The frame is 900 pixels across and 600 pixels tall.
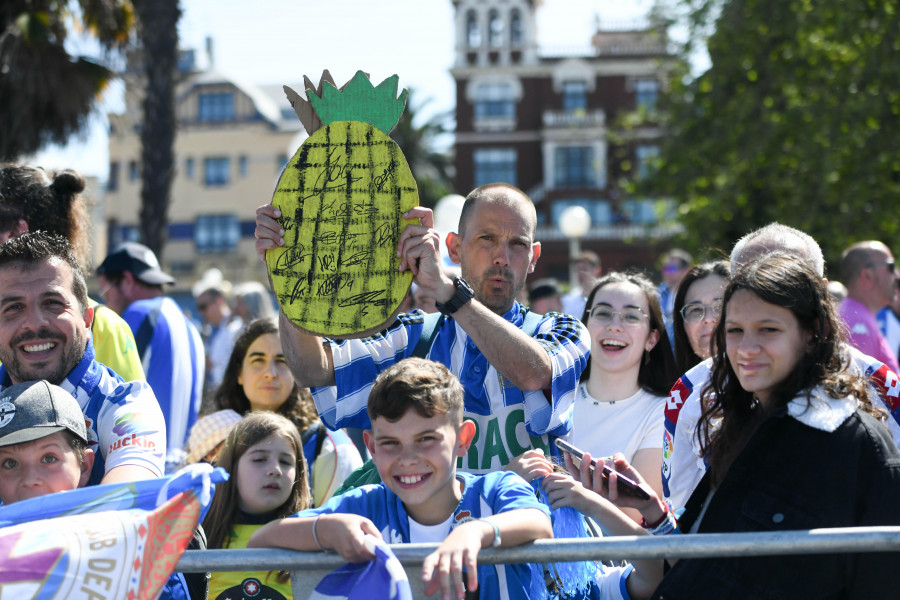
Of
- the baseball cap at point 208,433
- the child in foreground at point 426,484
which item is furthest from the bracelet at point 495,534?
the baseball cap at point 208,433

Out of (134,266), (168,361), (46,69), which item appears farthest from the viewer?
(46,69)

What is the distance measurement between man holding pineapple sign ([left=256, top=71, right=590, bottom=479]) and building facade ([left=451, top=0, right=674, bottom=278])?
117 feet

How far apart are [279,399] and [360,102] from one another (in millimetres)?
2166

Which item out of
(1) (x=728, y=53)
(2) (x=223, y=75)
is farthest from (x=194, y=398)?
(2) (x=223, y=75)

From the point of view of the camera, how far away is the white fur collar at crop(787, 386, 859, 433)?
7.73 feet

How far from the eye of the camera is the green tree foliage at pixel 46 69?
38.7ft

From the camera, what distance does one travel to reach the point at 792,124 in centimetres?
1550

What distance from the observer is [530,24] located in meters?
39.8

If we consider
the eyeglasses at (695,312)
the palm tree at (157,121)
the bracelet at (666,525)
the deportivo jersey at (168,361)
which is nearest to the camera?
the bracelet at (666,525)

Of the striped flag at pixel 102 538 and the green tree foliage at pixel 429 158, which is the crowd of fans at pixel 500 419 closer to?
the striped flag at pixel 102 538

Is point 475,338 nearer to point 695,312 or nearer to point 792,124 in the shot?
point 695,312

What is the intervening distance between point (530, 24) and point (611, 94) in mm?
4376

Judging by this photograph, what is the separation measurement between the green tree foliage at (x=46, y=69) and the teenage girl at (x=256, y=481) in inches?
365

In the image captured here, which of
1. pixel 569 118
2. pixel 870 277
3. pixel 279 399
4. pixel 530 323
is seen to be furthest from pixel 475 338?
pixel 569 118
